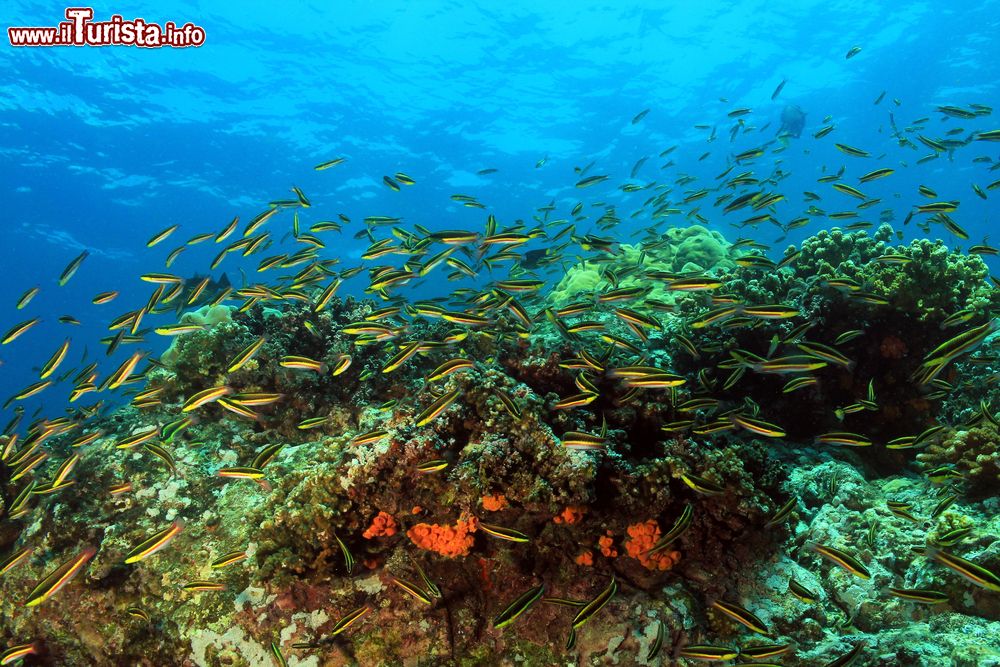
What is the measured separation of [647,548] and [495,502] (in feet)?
4.49

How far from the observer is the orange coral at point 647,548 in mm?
3842

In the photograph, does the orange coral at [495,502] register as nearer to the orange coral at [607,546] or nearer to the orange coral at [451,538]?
the orange coral at [451,538]

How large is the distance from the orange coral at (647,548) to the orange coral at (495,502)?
113 cm

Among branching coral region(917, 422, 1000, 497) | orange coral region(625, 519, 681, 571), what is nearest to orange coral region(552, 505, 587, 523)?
orange coral region(625, 519, 681, 571)

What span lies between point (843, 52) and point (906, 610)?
53.1m

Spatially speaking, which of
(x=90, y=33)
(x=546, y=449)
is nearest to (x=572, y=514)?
(x=546, y=449)

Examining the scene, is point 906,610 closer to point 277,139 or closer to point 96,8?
point 96,8

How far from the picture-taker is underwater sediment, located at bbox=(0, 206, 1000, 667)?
375cm

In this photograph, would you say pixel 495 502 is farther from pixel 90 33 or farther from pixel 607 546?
pixel 90 33

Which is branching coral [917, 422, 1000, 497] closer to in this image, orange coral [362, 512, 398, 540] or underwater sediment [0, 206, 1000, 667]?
underwater sediment [0, 206, 1000, 667]

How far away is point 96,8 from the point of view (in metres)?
31.3

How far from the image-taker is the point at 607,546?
394 centimetres

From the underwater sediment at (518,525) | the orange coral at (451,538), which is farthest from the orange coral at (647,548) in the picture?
the orange coral at (451,538)

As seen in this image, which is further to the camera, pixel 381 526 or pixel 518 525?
pixel 381 526
